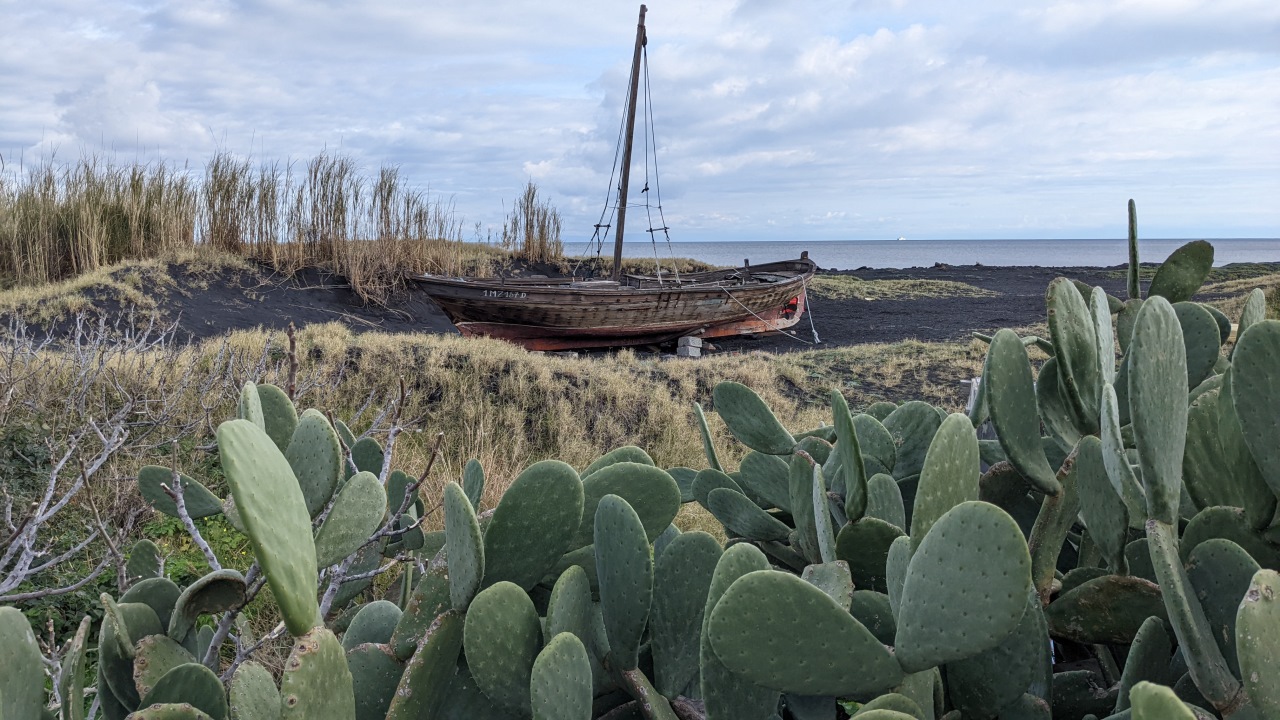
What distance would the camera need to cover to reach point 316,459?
2.67ft

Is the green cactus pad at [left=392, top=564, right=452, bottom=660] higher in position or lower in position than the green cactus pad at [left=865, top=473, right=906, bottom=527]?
lower

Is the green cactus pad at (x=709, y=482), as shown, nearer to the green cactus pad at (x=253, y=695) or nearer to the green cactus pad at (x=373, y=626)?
the green cactus pad at (x=373, y=626)

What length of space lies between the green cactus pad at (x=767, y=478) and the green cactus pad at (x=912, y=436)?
0.51ft

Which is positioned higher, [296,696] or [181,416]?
[296,696]

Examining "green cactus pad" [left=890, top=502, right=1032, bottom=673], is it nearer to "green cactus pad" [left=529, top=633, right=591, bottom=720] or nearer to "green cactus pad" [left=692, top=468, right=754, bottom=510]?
"green cactus pad" [left=529, top=633, right=591, bottom=720]

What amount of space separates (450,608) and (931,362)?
9915 millimetres

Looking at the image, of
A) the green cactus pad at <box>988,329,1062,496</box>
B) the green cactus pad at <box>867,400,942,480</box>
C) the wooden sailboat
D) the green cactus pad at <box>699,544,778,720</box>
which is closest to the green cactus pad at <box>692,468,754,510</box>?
the green cactus pad at <box>867,400,942,480</box>

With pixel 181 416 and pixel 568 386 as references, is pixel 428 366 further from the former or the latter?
pixel 181 416

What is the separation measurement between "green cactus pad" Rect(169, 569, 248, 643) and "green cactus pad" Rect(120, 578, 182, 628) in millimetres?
67

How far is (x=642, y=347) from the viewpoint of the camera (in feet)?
46.9

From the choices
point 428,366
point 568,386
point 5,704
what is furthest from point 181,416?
point 5,704

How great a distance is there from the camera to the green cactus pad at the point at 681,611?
687 mm

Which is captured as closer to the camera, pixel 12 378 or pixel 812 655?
pixel 812 655

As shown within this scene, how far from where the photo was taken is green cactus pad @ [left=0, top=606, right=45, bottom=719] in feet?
1.88
